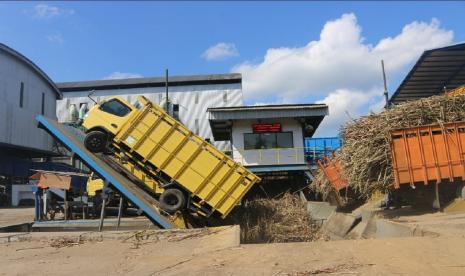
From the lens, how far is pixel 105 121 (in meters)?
12.7

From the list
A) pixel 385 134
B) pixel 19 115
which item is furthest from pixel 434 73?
pixel 19 115

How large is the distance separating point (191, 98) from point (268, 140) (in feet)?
86.8

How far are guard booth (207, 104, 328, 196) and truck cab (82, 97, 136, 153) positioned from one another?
43.4ft

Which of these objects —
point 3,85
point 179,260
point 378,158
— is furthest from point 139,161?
point 3,85

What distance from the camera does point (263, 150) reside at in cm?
2566

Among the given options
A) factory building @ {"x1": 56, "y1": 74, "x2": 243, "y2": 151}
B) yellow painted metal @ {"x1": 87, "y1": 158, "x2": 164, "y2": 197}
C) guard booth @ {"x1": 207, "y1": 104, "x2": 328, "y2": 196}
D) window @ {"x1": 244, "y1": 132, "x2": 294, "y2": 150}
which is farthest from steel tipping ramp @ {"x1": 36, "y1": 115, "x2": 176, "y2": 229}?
factory building @ {"x1": 56, "y1": 74, "x2": 243, "y2": 151}

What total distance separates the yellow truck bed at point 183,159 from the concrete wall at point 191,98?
3741 cm

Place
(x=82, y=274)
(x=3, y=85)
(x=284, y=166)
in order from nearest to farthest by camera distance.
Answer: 1. (x=82, y=274)
2. (x=284, y=166)
3. (x=3, y=85)

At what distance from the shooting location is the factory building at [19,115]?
33438 millimetres

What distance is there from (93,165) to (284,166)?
14.9 m

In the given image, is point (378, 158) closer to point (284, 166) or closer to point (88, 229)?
point (88, 229)

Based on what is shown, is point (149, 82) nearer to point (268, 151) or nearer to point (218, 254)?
point (268, 151)

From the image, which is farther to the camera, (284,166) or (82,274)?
(284,166)

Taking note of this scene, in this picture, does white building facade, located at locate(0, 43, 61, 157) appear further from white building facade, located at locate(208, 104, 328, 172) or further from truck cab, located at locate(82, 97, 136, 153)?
truck cab, located at locate(82, 97, 136, 153)
